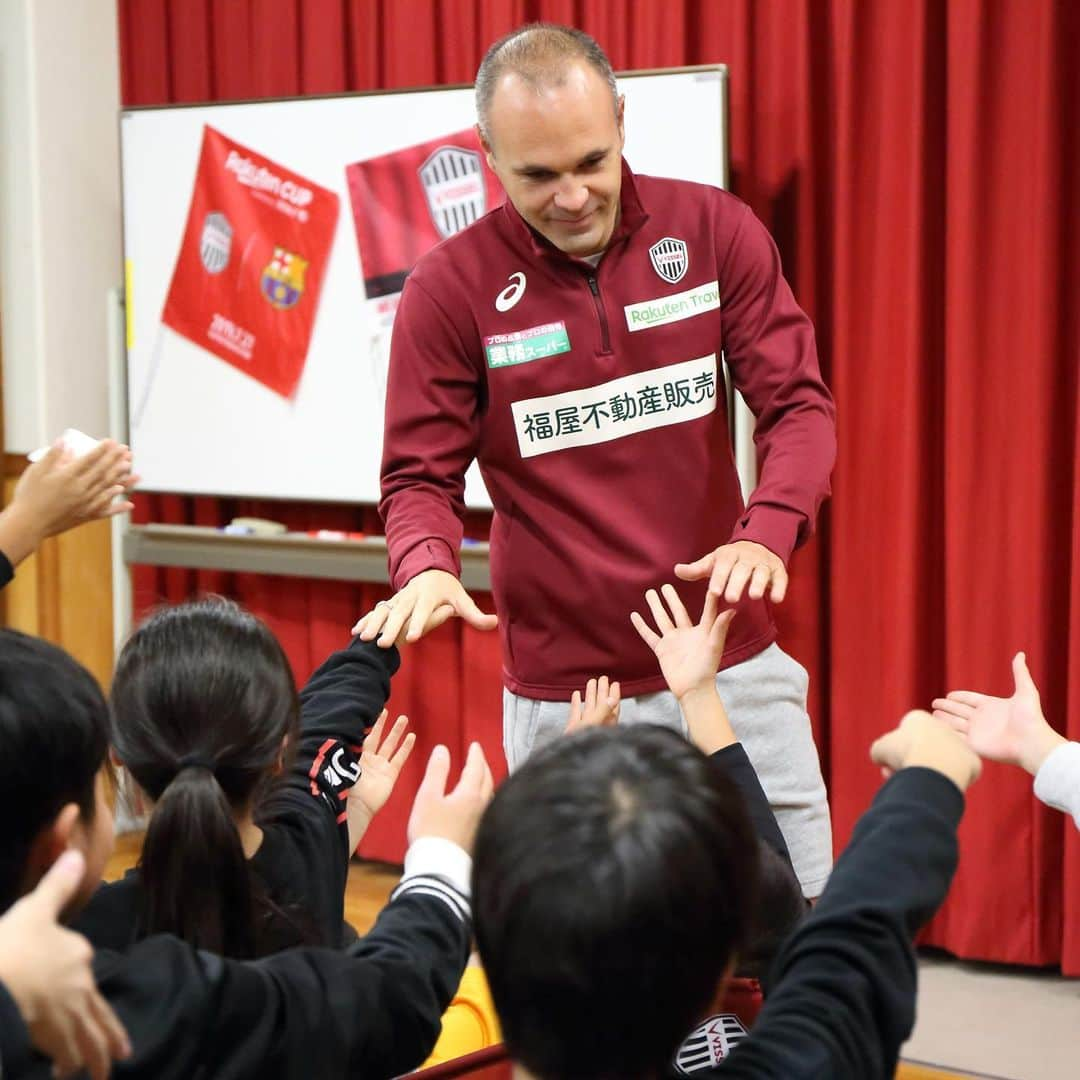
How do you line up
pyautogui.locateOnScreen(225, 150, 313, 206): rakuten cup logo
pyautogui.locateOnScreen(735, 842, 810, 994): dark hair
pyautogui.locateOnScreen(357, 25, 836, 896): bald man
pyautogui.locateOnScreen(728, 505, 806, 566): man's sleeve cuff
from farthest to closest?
pyautogui.locateOnScreen(225, 150, 313, 206): rakuten cup logo → pyautogui.locateOnScreen(357, 25, 836, 896): bald man → pyautogui.locateOnScreen(728, 505, 806, 566): man's sleeve cuff → pyautogui.locateOnScreen(735, 842, 810, 994): dark hair

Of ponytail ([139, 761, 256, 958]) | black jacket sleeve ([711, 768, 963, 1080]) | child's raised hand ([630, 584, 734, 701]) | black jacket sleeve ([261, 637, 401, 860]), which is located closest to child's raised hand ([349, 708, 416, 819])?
black jacket sleeve ([261, 637, 401, 860])

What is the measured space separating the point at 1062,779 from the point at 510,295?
1.01m

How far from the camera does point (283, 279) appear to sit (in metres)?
3.93

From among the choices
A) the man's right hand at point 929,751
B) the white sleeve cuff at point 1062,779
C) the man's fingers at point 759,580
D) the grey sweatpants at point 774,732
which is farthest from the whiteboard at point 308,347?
the man's right hand at point 929,751

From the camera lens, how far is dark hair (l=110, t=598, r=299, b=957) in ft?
4.16

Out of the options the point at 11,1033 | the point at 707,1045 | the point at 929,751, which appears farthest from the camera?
the point at 707,1045

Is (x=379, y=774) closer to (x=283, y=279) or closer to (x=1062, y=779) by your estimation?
(x=1062, y=779)

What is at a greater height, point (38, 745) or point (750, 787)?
point (38, 745)

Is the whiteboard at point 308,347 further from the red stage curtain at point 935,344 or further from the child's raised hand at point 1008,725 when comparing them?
the child's raised hand at point 1008,725

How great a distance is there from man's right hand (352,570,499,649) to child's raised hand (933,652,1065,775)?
54 centimetres

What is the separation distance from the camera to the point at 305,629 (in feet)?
13.6

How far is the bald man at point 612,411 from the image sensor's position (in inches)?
79.3

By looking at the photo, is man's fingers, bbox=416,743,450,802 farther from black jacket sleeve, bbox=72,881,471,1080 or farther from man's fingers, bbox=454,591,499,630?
man's fingers, bbox=454,591,499,630

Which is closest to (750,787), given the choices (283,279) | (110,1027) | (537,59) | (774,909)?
(774,909)
